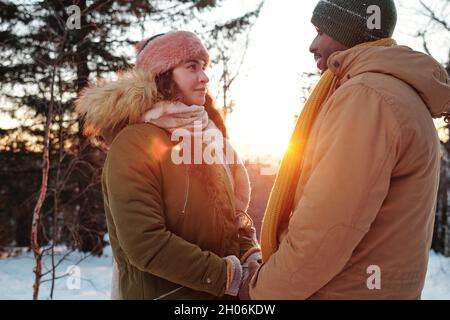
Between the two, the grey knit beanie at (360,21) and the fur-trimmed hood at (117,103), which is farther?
the fur-trimmed hood at (117,103)

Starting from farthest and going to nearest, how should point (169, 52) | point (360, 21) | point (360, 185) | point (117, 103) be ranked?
point (169, 52) → point (117, 103) → point (360, 21) → point (360, 185)

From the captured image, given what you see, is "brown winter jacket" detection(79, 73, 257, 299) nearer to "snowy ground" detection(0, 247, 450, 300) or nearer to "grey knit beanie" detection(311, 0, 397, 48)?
"grey knit beanie" detection(311, 0, 397, 48)

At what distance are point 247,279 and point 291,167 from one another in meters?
0.58

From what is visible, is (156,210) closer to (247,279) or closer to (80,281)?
(247,279)

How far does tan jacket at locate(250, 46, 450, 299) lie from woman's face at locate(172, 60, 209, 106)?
815mm

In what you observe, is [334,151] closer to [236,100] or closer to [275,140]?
[275,140]

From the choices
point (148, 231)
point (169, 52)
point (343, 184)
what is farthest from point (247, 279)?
point (169, 52)

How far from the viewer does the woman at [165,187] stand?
180 centimetres

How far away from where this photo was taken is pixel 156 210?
1824 millimetres

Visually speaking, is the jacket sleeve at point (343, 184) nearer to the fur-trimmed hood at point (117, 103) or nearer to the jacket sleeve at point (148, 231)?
the jacket sleeve at point (148, 231)

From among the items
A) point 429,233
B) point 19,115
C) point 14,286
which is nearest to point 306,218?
point 429,233

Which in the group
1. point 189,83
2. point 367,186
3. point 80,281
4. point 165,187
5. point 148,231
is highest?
point 189,83

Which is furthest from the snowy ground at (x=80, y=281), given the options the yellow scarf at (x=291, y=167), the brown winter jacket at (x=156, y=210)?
the yellow scarf at (x=291, y=167)

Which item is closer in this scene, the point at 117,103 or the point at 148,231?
the point at 148,231
